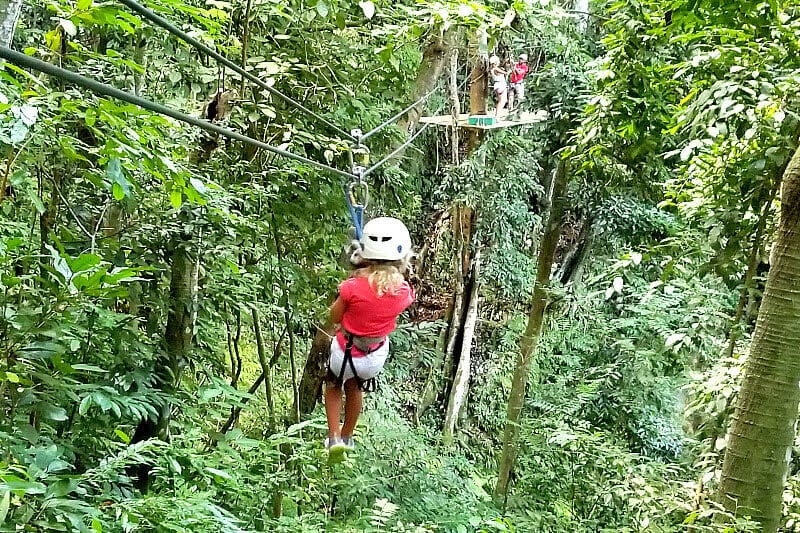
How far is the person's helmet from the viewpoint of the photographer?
1940 millimetres

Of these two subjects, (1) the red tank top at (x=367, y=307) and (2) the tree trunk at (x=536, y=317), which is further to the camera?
(2) the tree trunk at (x=536, y=317)

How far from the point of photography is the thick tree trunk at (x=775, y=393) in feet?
5.46

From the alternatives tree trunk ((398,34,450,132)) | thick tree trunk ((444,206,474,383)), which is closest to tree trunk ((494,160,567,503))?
thick tree trunk ((444,206,474,383))

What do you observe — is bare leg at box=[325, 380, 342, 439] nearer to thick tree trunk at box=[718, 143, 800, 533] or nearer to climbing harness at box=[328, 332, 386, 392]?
climbing harness at box=[328, 332, 386, 392]

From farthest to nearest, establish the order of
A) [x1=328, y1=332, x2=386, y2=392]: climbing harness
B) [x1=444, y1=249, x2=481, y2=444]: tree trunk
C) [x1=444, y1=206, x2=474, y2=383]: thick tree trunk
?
1. [x1=444, y1=249, x2=481, y2=444]: tree trunk
2. [x1=444, y1=206, x2=474, y2=383]: thick tree trunk
3. [x1=328, y1=332, x2=386, y2=392]: climbing harness

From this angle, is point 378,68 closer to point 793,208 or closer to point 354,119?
point 354,119

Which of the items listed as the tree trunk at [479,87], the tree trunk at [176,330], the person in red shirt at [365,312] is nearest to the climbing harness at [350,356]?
the person in red shirt at [365,312]

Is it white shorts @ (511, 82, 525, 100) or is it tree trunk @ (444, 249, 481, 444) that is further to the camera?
tree trunk @ (444, 249, 481, 444)

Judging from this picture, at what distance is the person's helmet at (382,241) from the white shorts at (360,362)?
0.40 m

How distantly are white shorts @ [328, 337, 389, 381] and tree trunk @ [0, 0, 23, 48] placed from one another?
1366mm

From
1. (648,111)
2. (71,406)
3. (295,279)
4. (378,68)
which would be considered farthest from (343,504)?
(648,111)

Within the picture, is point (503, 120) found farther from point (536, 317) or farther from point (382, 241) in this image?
point (382, 241)

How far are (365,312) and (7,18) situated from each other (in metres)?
1.29

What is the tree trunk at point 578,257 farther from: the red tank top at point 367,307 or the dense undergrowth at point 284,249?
the red tank top at point 367,307
